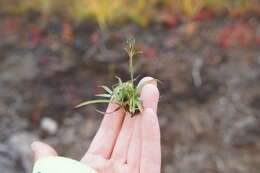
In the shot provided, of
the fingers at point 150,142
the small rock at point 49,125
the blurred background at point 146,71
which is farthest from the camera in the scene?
the small rock at point 49,125

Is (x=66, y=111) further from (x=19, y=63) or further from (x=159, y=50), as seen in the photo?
(x=159, y=50)

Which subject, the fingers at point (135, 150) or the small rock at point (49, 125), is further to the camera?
the small rock at point (49, 125)

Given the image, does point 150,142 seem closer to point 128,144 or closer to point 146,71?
point 128,144

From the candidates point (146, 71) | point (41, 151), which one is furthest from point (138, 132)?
point (146, 71)

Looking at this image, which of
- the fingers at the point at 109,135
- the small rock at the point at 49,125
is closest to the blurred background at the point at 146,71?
the small rock at the point at 49,125

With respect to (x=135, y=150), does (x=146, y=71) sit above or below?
above

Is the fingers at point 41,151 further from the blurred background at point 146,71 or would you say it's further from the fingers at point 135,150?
the blurred background at point 146,71

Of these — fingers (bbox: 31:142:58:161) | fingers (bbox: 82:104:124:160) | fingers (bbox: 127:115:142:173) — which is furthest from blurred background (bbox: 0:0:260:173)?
fingers (bbox: 127:115:142:173)
